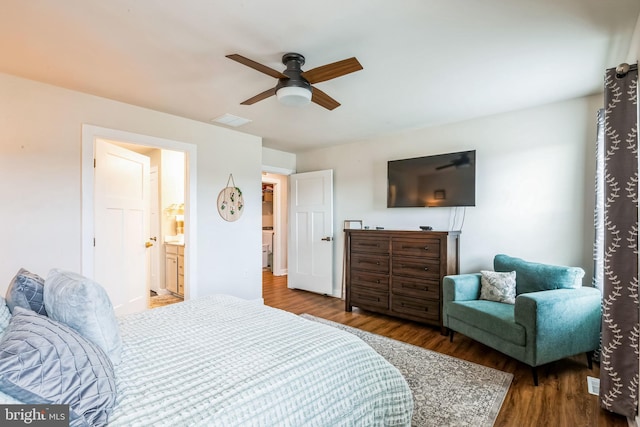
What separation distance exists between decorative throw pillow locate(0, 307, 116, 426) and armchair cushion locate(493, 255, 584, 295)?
320 centimetres

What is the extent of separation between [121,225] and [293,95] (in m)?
2.60

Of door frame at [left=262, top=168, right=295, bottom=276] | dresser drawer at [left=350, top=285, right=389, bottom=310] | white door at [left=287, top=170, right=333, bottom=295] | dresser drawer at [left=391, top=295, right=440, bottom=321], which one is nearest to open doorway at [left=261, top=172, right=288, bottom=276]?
door frame at [left=262, top=168, right=295, bottom=276]

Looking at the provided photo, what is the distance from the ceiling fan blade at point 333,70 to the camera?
1818 mm

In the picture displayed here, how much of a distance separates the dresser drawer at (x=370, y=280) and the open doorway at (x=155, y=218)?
2.05m

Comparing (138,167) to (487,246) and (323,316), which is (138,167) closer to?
(323,316)

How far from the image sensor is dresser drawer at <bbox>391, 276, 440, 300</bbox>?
335 cm

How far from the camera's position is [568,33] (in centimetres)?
191

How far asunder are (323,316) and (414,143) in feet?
8.49

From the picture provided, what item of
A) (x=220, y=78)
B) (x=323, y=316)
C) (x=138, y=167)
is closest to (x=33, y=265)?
(x=138, y=167)

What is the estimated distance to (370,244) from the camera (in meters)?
3.91

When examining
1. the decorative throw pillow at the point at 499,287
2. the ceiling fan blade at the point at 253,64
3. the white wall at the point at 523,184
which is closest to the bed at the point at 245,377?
the ceiling fan blade at the point at 253,64

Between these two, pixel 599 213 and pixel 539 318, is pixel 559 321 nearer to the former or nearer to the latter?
pixel 539 318

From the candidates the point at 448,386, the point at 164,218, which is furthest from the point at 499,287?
the point at 164,218

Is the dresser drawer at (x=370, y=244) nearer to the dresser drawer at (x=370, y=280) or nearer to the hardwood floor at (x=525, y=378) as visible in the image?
the dresser drawer at (x=370, y=280)
